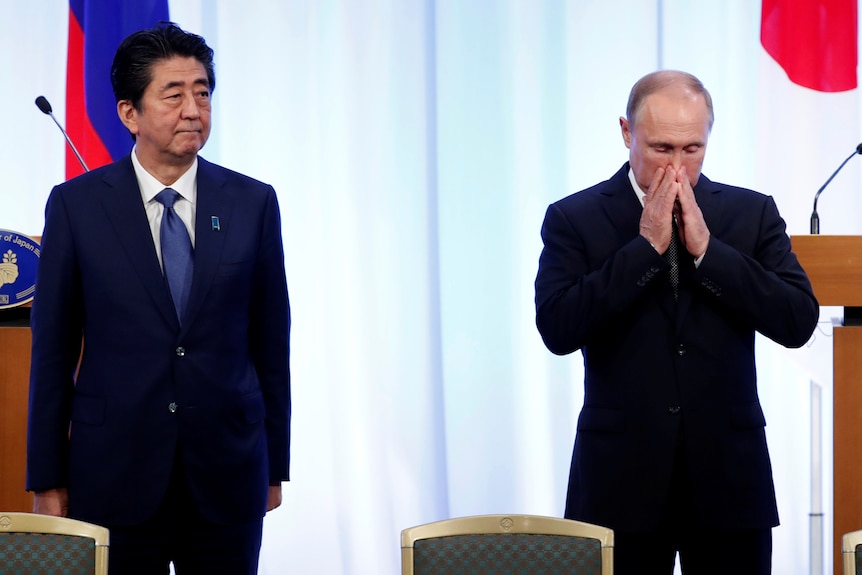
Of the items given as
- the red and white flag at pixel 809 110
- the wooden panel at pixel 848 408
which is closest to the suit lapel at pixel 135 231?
the wooden panel at pixel 848 408

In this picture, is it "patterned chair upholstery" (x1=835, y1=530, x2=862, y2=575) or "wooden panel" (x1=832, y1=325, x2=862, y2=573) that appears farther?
"wooden panel" (x1=832, y1=325, x2=862, y2=573)

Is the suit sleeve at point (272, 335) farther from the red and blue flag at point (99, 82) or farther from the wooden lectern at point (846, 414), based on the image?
the red and blue flag at point (99, 82)

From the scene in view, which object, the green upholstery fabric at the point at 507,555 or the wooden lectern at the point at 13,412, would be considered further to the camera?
the wooden lectern at the point at 13,412

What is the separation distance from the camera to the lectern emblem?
2.83 m

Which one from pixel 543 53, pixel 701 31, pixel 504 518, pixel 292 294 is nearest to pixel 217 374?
pixel 504 518

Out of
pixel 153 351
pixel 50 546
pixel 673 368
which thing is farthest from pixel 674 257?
pixel 50 546

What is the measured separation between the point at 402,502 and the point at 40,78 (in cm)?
245

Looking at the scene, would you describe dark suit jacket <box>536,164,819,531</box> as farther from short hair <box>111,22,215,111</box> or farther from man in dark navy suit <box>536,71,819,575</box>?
short hair <box>111,22,215,111</box>

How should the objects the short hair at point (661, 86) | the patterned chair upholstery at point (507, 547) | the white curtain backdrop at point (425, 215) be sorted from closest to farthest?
the patterned chair upholstery at point (507, 547) < the short hair at point (661, 86) < the white curtain backdrop at point (425, 215)

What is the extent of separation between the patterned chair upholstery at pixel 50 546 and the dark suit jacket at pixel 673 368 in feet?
3.11

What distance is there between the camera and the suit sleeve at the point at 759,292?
202 centimetres

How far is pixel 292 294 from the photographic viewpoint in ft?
14.7

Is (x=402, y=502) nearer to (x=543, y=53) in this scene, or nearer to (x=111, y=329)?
(x=543, y=53)

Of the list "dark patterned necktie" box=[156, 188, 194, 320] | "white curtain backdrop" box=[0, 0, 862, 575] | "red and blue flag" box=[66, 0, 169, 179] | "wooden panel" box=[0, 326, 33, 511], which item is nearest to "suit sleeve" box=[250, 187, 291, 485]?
"dark patterned necktie" box=[156, 188, 194, 320]
